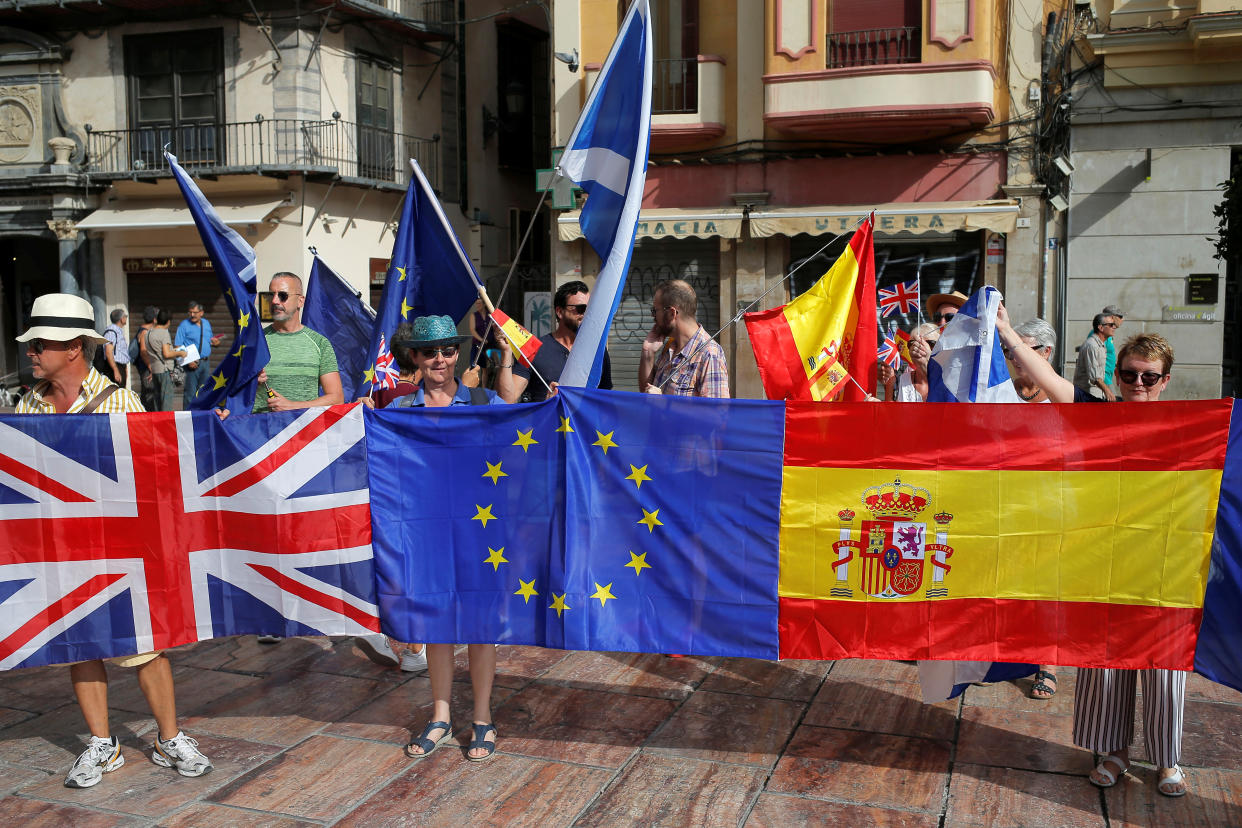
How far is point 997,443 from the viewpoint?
13.9 feet

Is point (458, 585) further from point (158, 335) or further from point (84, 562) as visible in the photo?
point (158, 335)

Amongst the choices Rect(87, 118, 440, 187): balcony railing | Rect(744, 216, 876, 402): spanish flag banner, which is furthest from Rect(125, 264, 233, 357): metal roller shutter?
Rect(744, 216, 876, 402): spanish flag banner

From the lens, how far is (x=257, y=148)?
2050 cm

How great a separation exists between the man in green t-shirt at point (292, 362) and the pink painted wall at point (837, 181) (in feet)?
40.1

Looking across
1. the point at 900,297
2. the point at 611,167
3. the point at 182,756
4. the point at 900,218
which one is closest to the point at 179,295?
the point at 900,218

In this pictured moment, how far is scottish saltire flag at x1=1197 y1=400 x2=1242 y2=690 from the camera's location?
4.02 metres

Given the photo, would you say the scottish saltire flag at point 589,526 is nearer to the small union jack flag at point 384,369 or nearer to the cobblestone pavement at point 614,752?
the cobblestone pavement at point 614,752

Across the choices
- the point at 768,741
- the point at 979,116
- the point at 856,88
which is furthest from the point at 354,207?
the point at 768,741

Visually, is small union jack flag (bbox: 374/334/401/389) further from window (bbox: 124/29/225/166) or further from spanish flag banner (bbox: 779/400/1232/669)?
window (bbox: 124/29/225/166)

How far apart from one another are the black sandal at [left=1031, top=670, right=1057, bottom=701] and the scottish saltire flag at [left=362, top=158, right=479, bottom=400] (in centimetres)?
334

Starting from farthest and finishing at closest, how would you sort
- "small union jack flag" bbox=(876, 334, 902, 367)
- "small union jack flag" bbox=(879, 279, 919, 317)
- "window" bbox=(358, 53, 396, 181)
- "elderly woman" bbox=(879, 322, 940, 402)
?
"window" bbox=(358, 53, 396, 181), "small union jack flag" bbox=(879, 279, 919, 317), "small union jack flag" bbox=(876, 334, 902, 367), "elderly woman" bbox=(879, 322, 940, 402)

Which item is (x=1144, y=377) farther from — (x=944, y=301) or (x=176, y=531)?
(x=176, y=531)

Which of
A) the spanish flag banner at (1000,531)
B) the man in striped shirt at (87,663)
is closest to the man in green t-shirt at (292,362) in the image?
the man in striped shirt at (87,663)

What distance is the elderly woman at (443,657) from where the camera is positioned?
463 centimetres
